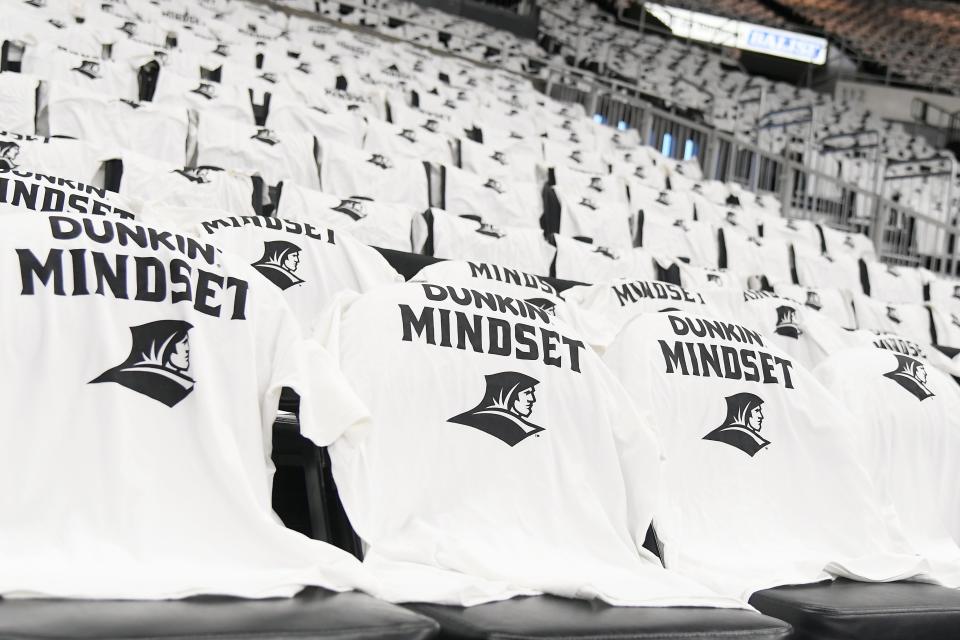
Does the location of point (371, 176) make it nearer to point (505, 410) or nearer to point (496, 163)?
point (496, 163)

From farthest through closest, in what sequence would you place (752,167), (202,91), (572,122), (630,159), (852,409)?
(752,167)
(572,122)
(630,159)
(202,91)
(852,409)

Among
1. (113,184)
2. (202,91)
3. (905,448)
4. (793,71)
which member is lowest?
(905,448)

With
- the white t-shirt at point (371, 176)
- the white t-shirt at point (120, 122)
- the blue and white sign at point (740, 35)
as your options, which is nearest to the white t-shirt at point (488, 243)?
the white t-shirt at point (371, 176)

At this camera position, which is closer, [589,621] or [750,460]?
[589,621]

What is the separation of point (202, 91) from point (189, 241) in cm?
323

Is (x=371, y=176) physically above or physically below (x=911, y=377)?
above

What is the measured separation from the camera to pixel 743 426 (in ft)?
5.78

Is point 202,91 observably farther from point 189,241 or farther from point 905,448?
point 905,448

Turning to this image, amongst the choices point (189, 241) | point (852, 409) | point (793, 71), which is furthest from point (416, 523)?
point (793, 71)

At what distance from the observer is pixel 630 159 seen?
262 inches

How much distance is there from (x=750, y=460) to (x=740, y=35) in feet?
50.9

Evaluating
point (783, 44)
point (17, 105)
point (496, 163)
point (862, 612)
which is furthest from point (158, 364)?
point (783, 44)

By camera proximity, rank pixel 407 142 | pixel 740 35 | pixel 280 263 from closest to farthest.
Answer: pixel 280 263 < pixel 407 142 < pixel 740 35

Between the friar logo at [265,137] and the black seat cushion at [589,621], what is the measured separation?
116 inches
